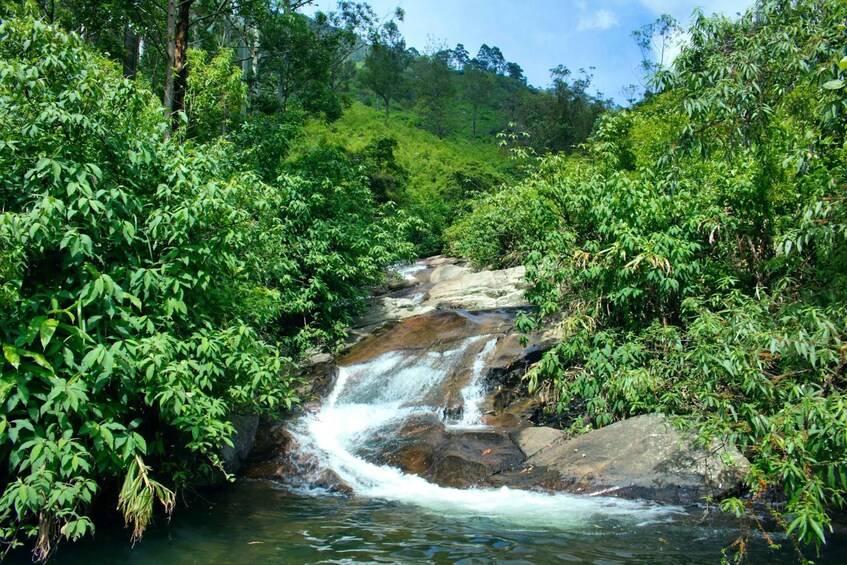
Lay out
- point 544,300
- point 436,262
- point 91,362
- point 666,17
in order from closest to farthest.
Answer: point 91,362
point 544,300
point 666,17
point 436,262

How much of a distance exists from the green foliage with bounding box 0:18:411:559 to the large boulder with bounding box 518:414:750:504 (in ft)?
14.2

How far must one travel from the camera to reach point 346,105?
29188 mm

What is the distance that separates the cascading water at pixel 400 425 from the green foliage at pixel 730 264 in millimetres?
1687

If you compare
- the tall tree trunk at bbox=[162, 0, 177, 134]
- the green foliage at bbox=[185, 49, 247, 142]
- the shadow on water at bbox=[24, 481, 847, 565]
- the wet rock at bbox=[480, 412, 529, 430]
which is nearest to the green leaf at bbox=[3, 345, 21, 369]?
the shadow on water at bbox=[24, 481, 847, 565]

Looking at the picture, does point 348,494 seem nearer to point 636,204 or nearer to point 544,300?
point 544,300

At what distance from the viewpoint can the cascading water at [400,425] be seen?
7.29m

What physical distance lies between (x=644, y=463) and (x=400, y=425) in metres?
4.26

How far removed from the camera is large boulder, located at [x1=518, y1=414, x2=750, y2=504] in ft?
24.6

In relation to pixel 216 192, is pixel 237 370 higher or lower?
lower

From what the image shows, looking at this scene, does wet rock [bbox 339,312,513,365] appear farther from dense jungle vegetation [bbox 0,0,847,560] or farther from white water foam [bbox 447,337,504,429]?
dense jungle vegetation [bbox 0,0,847,560]

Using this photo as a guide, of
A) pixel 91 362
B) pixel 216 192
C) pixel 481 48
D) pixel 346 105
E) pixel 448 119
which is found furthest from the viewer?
pixel 481 48

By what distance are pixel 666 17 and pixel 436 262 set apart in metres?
12.9

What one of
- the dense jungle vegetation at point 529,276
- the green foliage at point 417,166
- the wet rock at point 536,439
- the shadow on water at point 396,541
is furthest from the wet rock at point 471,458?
the green foliage at point 417,166

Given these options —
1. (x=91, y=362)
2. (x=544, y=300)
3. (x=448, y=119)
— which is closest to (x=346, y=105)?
(x=544, y=300)
